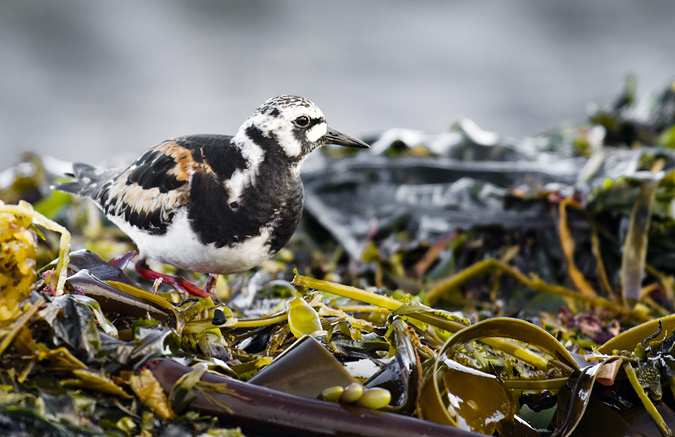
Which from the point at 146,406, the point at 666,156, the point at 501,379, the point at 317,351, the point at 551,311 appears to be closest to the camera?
the point at 146,406

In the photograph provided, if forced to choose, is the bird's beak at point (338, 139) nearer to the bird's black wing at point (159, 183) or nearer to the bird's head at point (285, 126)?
the bird's head at point (285, 126)

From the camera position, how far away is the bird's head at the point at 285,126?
1854 millimetres

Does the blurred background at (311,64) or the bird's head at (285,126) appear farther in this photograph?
→ the blurred background at (311,64)

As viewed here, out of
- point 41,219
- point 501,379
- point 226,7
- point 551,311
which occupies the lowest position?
point 551,311

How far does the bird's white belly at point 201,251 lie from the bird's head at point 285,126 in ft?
0.84

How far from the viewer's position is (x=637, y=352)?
1510 millimetres

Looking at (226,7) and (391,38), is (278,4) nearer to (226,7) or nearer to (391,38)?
(226,7)

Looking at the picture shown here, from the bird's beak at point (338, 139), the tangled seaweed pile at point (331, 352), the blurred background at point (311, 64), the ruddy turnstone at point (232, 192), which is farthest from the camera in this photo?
the blurred background at point (311, 64)

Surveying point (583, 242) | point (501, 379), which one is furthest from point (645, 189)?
point (501, 379)

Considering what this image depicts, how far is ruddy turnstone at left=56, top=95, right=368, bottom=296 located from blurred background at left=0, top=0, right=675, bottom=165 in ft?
16.1

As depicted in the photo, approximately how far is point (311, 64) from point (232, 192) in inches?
286

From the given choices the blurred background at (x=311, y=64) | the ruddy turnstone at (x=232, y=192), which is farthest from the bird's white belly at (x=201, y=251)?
the blurred background at (x=311, y=64)

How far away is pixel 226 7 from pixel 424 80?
3.92m

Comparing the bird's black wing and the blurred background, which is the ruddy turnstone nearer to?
the bird's black wing
